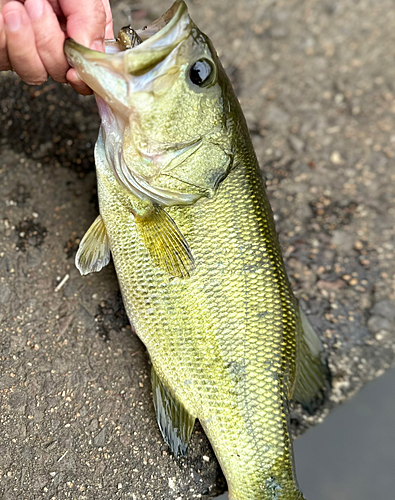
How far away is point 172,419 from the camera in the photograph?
257 centimetres

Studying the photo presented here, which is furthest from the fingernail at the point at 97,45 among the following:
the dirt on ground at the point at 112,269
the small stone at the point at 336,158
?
the small stone at the point at 336,158

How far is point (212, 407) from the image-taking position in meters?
2.43

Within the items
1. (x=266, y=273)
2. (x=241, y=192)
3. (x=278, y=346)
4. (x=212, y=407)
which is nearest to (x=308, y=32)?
(x=241, y=192)

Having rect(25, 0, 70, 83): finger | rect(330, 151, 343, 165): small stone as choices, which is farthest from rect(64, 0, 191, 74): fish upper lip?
rect(330, 151, 343, 165): small stone

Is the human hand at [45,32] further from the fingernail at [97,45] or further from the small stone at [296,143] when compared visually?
the small stone at [296,143]

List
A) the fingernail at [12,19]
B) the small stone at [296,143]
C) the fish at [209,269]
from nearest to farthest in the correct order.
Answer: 1. the fingernail at [12,19]
2. the fish at [209,269]
3. the small stone at [296,143]

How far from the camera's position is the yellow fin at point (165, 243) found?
236cm

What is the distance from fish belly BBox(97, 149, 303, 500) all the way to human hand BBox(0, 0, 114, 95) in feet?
1.92

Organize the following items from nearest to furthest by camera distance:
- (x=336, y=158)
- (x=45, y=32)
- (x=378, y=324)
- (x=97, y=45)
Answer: (x=45, y=32) → (x=97, y=45) → (x=378, y=324) → (x=336, y=158)

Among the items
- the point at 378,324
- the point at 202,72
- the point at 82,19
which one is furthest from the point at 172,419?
the point at 82,19

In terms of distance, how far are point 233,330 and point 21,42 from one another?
1.68 meters

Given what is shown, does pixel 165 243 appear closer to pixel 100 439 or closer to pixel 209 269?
pixel 209 269

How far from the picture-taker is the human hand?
205 centimetres

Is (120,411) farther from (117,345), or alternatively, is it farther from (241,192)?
(241,192)
